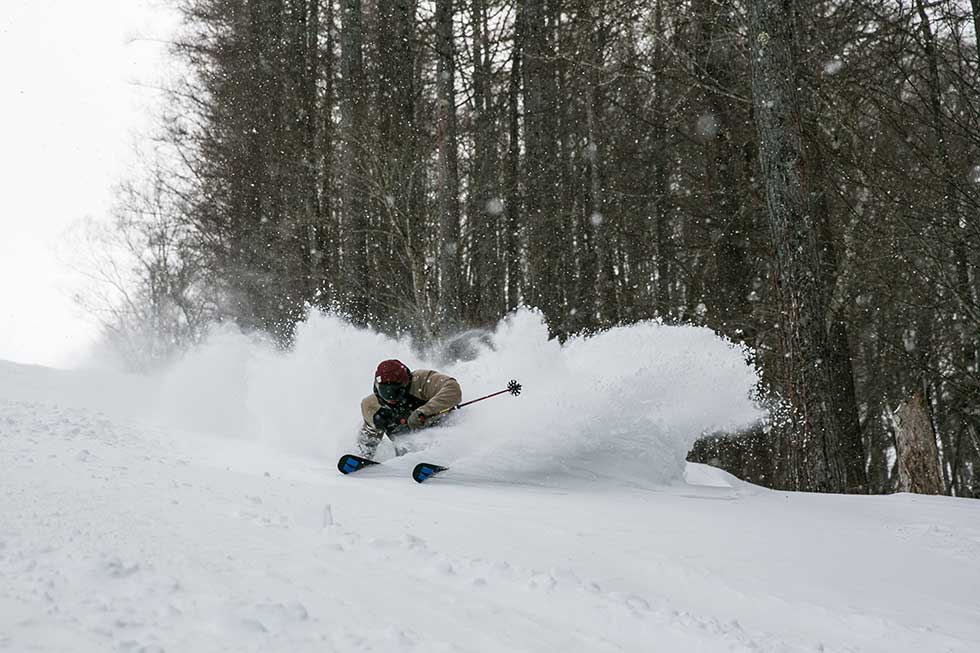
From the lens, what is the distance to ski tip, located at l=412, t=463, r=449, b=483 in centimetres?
578

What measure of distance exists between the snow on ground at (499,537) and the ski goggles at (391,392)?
55 centimetres

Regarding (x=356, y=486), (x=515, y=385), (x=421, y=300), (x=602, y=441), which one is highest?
(x=421, y=300)

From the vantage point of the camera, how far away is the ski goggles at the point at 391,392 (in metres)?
7.29

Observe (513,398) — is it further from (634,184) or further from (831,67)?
(634,184)

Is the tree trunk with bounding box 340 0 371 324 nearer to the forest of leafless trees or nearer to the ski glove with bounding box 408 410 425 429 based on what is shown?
the forest of leafless trees

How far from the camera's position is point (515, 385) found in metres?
7.15

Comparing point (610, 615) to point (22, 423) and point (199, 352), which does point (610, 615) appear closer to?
point (22, 423)

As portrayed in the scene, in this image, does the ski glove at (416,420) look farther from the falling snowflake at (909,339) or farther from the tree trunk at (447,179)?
the falling snowflake at (909,339)

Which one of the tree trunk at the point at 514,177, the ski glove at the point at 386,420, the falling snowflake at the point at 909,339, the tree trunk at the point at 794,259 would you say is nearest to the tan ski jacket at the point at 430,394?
the ski glove at the point at 386,420

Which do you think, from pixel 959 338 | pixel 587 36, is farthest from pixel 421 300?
pixel 959 338

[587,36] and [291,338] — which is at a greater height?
[587,36]

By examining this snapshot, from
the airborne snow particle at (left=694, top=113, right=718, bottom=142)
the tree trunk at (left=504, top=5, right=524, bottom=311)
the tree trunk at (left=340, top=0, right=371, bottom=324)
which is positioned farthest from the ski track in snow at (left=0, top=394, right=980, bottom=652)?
the tree trunk at (left=504, top=5, right=524, bottom=311)

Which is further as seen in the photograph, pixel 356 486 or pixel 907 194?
pixel 907 194

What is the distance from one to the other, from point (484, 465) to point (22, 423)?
4.27m
